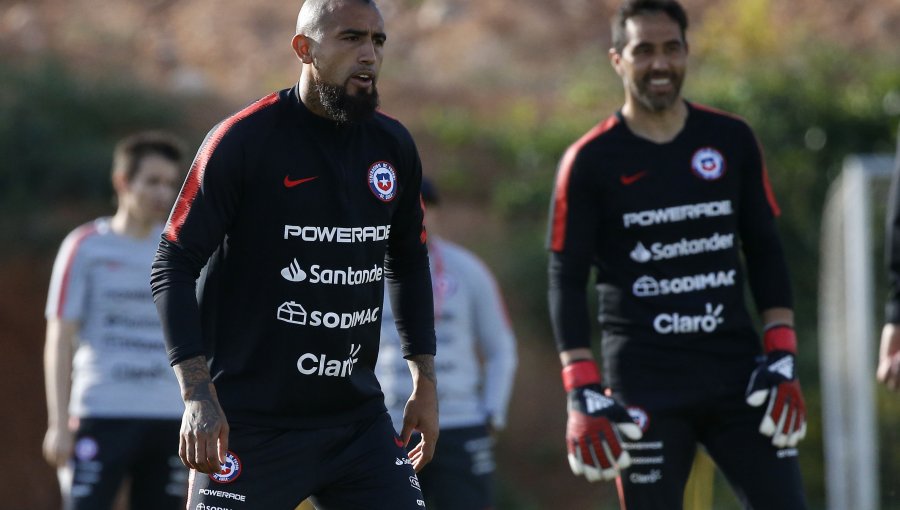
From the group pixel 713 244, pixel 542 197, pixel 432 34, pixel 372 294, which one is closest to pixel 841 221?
pixel 542 197

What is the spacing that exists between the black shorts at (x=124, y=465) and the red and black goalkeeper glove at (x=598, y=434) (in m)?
2.69

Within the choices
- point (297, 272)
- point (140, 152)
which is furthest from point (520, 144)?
point (297, 272)

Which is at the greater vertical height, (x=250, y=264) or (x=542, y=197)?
(x=542, y=197)

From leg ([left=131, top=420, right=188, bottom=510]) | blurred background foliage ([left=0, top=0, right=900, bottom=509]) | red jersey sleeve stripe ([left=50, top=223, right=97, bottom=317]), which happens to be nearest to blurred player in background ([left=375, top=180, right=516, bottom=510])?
leg ([left=131, top=420, right=188, bottom=510])

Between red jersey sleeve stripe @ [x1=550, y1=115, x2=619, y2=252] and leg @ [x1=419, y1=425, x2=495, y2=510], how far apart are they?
1.93 meters

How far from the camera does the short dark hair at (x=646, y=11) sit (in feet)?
18.2

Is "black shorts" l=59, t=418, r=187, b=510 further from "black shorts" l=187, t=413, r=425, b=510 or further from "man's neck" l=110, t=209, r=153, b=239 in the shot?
"black shorts" l=187, t=413, r=425, b=510

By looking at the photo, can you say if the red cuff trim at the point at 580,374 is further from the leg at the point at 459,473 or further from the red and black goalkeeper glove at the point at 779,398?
the leg at the point at 459,473

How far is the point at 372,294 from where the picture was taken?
442 cm

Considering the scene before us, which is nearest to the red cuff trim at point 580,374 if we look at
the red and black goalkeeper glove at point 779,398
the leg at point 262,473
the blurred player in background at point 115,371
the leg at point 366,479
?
the red and black goalkeeper glove at point 779,398

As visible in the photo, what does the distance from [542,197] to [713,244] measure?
1047 centimetres

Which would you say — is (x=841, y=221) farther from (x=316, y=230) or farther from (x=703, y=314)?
(x=316, y=230)

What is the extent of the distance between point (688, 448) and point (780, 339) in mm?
587

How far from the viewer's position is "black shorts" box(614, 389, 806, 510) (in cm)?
512
